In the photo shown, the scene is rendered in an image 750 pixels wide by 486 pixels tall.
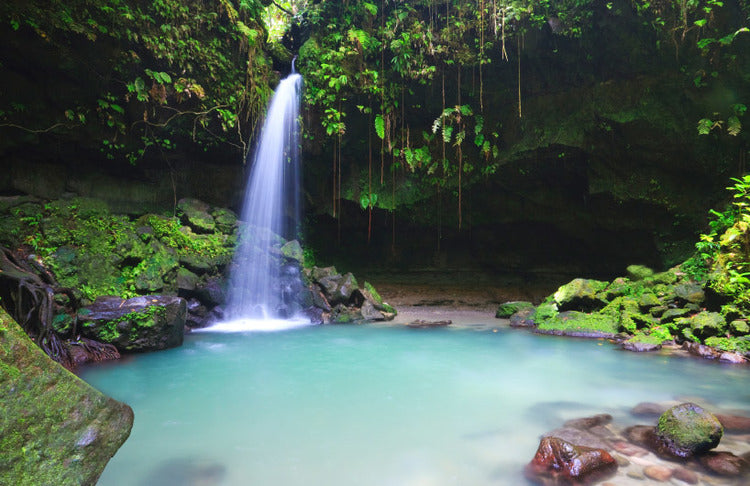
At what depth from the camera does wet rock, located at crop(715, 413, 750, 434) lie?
3201 mm

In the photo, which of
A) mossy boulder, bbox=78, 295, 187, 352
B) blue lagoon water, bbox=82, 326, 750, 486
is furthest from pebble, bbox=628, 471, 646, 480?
mossy boulder, bbox=78, 295, 187, 352

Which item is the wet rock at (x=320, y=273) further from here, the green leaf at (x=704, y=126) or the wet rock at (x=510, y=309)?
the green leaf at (x=704, y=126)

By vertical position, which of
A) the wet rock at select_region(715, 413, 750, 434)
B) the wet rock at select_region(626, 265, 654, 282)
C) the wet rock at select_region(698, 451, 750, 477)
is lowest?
the wet rock at select_region(715, 413, 750, 434)

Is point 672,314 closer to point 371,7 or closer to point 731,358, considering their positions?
point 731,358

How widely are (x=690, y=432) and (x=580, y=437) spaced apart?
2.39 feet

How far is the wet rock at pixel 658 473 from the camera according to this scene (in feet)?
8.01

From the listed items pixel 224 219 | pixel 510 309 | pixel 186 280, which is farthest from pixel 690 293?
pixel 224 219

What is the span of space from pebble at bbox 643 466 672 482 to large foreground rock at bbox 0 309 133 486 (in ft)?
10.4

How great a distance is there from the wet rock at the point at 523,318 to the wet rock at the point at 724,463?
6.59 m

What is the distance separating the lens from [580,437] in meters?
3.09

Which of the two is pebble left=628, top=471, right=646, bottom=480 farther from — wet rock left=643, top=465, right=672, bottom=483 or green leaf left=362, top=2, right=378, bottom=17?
green leaf left=362, top=2, right=378, bottom=17

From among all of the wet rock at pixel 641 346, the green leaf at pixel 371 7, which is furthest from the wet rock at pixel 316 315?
the green leaf at pixel 371 7

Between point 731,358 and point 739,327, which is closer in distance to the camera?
point 731,358

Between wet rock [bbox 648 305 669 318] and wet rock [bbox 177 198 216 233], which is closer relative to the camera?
wet rock [bbox 648 305 669 318]
